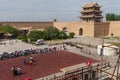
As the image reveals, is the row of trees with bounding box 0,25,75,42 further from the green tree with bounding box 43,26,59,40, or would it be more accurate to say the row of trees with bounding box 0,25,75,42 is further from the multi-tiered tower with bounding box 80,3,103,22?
the multi-tiered tower with bounding box 80,3,103,22

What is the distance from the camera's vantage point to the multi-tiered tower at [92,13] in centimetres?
6117

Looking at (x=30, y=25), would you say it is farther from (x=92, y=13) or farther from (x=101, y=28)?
Result: (x=101, y=28)

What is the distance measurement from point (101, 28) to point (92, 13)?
26.6 feet

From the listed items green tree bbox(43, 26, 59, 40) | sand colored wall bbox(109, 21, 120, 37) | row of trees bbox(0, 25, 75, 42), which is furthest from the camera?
sand colored wall bbox(109, 21, 120, 37)

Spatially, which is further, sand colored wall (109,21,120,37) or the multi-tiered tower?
the multi-tiered tower

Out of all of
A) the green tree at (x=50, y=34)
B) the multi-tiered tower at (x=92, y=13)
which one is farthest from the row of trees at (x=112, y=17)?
the green tree at (x=50, y=34)

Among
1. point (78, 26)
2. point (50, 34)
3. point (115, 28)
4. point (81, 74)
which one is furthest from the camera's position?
point (78, 26)

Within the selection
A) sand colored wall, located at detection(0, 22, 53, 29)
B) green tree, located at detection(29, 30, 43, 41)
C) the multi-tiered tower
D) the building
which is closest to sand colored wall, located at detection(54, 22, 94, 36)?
the building

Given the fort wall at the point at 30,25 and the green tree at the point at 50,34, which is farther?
the fort wall at the point at 30,25

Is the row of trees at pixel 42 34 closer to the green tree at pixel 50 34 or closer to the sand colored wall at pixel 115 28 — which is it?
the green tree at pixel 50 34

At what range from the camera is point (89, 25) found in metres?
55.5

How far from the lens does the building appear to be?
5527 cm

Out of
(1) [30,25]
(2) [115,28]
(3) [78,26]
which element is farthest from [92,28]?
(1) [30,25]

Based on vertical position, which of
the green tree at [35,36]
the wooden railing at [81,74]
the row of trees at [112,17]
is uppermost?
the row of trees at [112,17]
